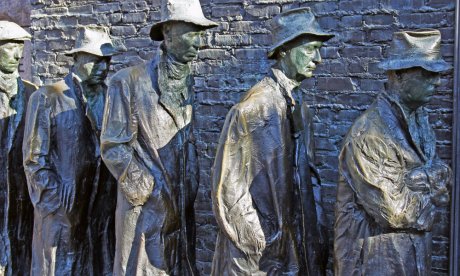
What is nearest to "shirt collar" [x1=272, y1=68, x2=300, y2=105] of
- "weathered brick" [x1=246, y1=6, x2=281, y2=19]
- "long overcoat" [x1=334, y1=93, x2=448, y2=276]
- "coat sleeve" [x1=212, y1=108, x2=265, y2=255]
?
"coat sleeve" [x1=212, y1=108, x2=265, y2=255]

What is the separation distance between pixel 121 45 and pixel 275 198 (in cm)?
342

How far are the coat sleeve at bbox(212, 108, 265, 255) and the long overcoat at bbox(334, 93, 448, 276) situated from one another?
51cm

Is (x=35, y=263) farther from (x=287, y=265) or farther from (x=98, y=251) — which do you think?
(x=287, y=265)

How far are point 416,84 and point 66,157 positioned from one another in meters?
2.63

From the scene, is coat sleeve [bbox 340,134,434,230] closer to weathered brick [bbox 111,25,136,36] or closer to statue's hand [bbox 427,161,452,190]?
statue's hand [bbox 427,161,452,190]

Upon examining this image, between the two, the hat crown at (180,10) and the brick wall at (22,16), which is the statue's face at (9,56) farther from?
the brick wall at (22,16)

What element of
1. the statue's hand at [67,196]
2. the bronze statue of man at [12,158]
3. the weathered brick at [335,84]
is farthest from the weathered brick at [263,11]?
the statue's hand at [67,196]

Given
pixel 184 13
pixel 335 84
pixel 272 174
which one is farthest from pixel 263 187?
pixel 335 84

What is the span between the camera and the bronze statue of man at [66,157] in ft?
19.5

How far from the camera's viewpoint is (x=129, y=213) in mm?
5328

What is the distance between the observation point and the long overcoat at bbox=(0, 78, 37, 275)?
6.56 m

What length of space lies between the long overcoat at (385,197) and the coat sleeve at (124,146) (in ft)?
4.26

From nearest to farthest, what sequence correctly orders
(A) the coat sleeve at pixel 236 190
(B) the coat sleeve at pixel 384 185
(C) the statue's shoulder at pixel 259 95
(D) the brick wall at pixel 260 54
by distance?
1. (B) the coat sleeve at pixel 384 185
2. (A) the coat sleeve at pixel 236 190
3. (C) the statue's shoulder at pixel 259 95
4. (D) the brick wall at pixel 260 54

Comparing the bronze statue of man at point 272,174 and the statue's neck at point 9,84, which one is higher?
the statue's neck at point 9,84
